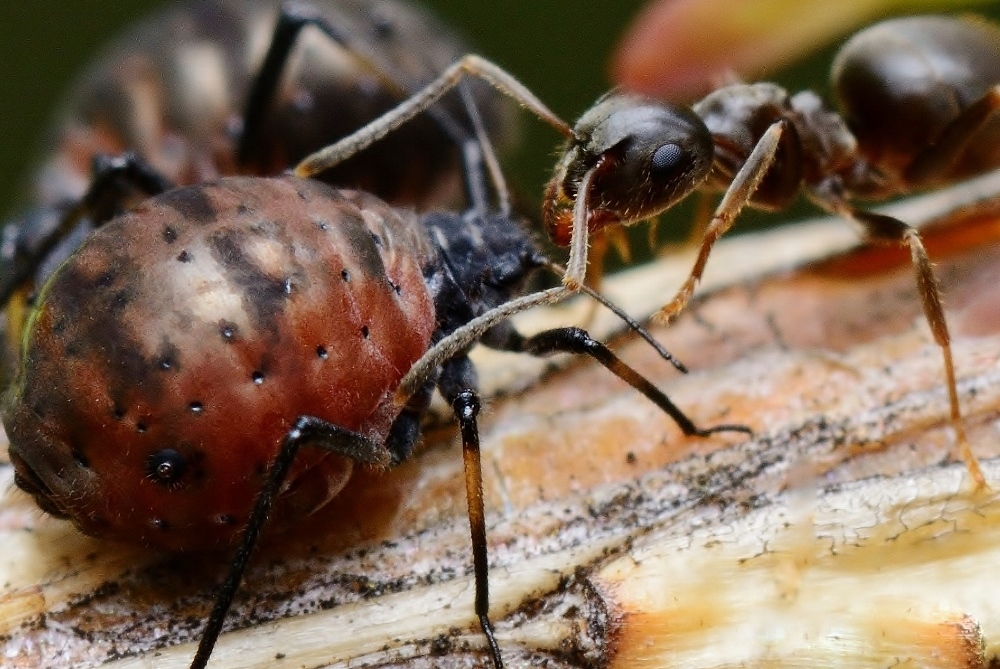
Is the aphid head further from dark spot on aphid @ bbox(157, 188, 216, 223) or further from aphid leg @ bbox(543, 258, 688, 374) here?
dark spot on aphid @ bbox(157, 188, 216, 223)

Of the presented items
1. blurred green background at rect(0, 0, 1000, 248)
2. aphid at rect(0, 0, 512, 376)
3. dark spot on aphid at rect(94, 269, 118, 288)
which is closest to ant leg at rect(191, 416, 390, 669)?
dark spot on aphid at rect(94, 269, 118, 288)

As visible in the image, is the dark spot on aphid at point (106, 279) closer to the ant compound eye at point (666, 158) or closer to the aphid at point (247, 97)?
the ant compound eye at point (666, 158)

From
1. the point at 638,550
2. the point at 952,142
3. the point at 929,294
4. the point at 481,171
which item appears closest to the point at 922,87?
the point at 952,142

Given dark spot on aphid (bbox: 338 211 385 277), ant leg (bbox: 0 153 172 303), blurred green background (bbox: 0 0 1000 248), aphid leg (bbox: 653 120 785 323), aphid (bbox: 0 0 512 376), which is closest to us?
dark spot on aphid (bbox: 338 211 385 277)

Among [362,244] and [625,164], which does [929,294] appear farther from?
[362,244]

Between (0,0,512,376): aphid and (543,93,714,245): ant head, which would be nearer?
(543,93,714,245): ant head

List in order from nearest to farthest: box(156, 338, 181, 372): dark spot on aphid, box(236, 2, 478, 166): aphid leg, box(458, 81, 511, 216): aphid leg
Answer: box(156, 338, 181, 372): dark spot on aphid
box(458, 81, 511, 216): aphid leg
box(236, 2, 478, 166): aphid leg

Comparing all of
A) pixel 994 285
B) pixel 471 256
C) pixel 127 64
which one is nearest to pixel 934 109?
pixel 994 285
